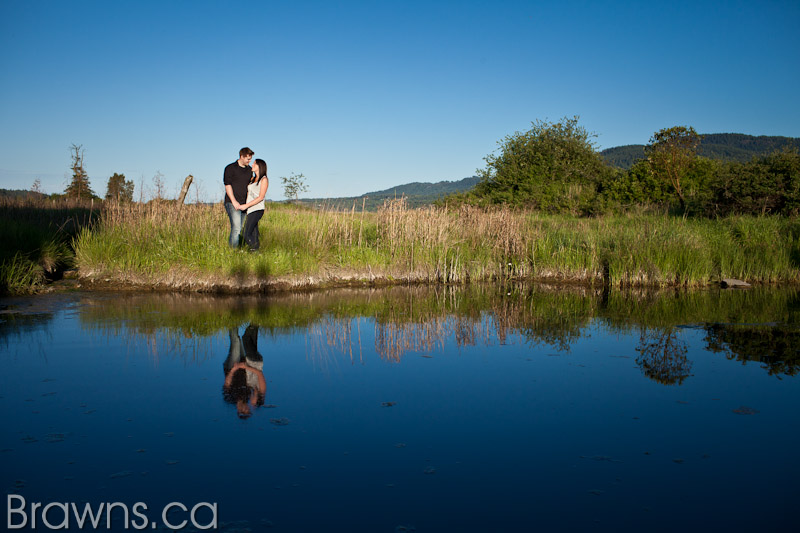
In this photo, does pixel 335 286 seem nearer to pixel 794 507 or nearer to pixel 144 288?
pixel 144 288

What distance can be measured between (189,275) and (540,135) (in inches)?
1047

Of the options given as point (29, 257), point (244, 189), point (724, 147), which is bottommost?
point (29, 257)

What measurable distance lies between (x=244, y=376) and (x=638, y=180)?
23813mm

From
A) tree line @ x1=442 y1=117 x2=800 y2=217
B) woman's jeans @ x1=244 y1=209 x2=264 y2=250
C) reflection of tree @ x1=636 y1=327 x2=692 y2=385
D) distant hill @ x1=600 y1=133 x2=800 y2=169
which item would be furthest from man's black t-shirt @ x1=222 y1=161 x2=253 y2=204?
distant hill @ x1=600 y1=133 x2=800 y2=169

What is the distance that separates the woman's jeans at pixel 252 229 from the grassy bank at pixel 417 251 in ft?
1.11

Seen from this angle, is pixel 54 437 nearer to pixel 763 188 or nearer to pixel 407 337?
pixel 407 337

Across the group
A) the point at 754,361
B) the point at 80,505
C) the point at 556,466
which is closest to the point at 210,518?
the point at 80,505

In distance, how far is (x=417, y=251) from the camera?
13.4m

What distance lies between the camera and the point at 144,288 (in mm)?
11219

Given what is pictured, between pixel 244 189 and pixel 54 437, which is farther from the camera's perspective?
pixel 244 189

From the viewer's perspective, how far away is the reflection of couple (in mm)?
5008

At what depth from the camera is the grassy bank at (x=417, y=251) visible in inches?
448

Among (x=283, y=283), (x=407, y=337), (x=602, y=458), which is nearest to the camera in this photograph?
(x=602, y=458)

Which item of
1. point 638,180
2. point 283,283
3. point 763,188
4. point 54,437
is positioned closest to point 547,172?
point 638,180
